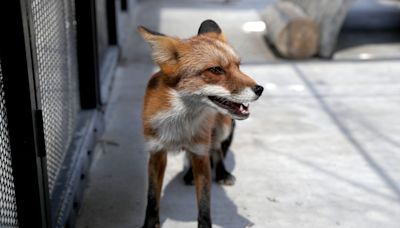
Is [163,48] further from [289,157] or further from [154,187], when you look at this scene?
[289,157]

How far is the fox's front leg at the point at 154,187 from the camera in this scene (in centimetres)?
271

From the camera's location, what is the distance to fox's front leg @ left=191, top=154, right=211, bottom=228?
2615mm

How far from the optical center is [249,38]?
20.6 ft

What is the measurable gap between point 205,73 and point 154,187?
699mm

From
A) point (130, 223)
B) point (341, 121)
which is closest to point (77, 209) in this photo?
point (130, 223)

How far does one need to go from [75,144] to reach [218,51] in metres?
1.26

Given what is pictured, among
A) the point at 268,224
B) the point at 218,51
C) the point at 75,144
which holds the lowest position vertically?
the point at 268,224

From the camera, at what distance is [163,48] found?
235cm

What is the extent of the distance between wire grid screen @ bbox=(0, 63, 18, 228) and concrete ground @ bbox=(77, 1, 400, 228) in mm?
709

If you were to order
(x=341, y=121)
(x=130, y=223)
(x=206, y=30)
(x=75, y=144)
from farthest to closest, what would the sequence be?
(x=341, y=121), (x=75, y=144), (x=130, y=223), (x=206, y=30)

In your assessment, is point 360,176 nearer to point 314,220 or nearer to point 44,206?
point 314,220

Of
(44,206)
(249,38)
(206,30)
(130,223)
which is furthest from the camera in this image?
(249,38)

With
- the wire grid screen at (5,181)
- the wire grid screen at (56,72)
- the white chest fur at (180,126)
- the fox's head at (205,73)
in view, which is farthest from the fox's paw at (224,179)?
the wire grid screen at (5,181)

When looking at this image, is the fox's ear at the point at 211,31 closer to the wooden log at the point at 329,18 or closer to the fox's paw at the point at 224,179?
the fox's paw at the point at 224,179
